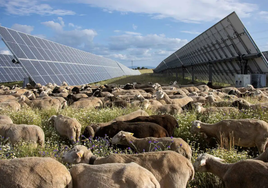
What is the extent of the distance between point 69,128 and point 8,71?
40.4 m

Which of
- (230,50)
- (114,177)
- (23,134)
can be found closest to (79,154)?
(114,177)

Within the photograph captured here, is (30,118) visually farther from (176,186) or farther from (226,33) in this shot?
(226,33)

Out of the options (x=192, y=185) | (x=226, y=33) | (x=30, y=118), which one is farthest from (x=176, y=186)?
(x=226, y=33)

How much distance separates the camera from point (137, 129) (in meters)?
7.95

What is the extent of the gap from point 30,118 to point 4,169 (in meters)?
5.84

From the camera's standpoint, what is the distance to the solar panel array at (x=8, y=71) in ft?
137

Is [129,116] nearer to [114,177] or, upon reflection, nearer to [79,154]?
[79,154]

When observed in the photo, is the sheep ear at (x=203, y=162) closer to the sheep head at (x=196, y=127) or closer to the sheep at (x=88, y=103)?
the sheep head at (x=196, y=127)

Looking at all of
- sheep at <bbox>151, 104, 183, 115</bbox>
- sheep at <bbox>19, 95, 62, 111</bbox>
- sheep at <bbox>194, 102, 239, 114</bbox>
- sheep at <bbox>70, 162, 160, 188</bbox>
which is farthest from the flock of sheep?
sheep at <bbox>19, 95, 62, 111</bbox>

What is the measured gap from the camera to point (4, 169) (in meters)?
4.48

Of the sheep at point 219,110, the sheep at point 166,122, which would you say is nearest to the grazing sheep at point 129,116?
the sheep at point 166,122

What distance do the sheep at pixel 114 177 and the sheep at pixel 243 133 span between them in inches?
144

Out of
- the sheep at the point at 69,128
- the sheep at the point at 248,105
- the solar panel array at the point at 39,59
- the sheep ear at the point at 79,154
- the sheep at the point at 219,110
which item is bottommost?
the sheep at the point at 69,128

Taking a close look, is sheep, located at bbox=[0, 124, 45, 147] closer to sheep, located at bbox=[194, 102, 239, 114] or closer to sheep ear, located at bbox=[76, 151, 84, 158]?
sheep ear, located at bbox=[76, 151, 84, 158]
